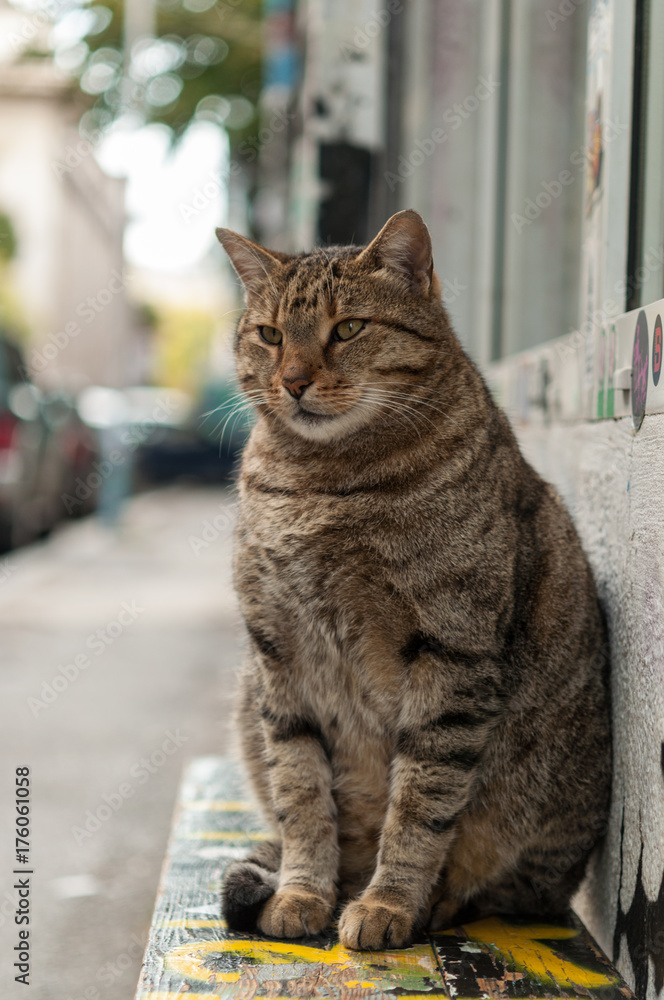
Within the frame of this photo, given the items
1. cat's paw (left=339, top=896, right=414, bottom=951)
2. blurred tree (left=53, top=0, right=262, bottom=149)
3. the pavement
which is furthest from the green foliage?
cat's paw (left=339, top=896, right=414, bottom=951)

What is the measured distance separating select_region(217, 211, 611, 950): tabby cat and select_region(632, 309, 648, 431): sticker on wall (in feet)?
0.95

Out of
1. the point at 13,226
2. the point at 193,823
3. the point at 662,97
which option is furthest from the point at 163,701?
the point at 13,226

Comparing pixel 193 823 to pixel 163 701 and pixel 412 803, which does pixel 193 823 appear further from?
pixel 163 701

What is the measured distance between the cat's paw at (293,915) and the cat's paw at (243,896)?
0.02 m

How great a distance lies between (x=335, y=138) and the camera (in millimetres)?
5148

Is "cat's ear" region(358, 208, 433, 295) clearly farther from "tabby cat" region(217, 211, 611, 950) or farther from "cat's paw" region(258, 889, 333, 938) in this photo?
"cat's paw" region(258, 889, 333, 938)

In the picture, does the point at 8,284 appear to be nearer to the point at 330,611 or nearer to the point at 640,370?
the point at 330,611

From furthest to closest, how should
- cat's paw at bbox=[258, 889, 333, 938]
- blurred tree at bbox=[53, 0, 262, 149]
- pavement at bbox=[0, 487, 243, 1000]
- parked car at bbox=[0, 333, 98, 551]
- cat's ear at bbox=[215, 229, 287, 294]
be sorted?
blurred tree at bbox=[53, 0, 262, 149]
parked car at bbox=[0, 333, 98, 551]
pavement at bbox=[0, 487, 243, 1000]
cat's ear at bbox=[215, 229, 287, 294]
cat's paw at bbox=[258, 889, 333, 938]

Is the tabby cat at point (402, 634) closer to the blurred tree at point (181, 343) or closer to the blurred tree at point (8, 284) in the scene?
the blurred tree at point (8, 284)

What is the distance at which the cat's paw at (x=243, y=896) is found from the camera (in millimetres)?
1890

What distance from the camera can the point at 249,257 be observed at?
233cm

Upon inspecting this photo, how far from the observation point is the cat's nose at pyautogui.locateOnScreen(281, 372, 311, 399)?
6.61 ft

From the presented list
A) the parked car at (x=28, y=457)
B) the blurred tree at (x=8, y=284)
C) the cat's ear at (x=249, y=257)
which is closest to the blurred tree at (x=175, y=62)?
the parked car at (x=28, y=457)

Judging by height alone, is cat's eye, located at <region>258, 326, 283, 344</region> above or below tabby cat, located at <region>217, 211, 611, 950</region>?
above
